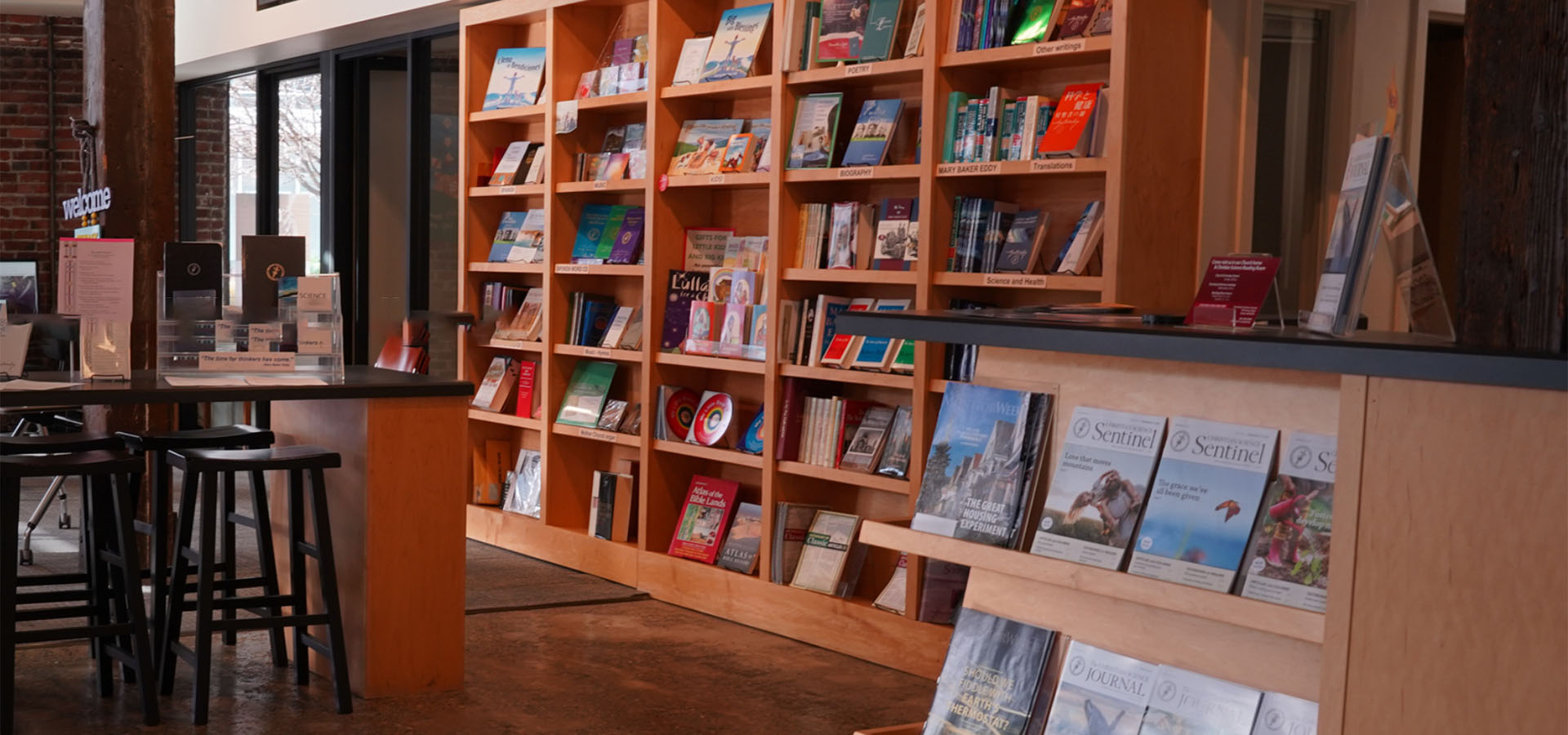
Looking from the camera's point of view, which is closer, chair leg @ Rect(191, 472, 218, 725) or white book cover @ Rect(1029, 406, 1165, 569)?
white book cover @ Rect(1029, 406, 1165, 569)

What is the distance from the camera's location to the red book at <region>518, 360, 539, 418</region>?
6.58m

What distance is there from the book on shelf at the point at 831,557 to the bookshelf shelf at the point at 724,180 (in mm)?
1195

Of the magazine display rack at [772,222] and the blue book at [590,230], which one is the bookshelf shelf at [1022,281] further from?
the blue book at [590,230]

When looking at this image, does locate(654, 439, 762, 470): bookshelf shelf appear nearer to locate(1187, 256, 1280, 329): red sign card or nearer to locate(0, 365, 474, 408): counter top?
locate(0, 365, 474, 408): counter top

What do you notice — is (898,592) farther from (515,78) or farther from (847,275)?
(515,78)

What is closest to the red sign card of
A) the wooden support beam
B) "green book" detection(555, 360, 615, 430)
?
the wooden support beam

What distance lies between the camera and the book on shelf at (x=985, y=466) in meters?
2.56

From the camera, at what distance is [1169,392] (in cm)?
245

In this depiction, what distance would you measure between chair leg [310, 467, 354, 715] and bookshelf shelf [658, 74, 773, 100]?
83.9 inches

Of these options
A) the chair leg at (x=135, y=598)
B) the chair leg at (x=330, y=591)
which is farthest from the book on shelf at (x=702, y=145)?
the chair leg at (x=135, y=598)

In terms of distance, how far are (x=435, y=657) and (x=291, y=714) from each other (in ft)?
1.42

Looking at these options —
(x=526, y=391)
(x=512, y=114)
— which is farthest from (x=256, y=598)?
(x=512, y=114)

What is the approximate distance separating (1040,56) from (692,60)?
175 cm

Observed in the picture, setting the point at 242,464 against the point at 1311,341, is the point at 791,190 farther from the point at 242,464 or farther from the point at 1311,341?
the point at 1311,341
